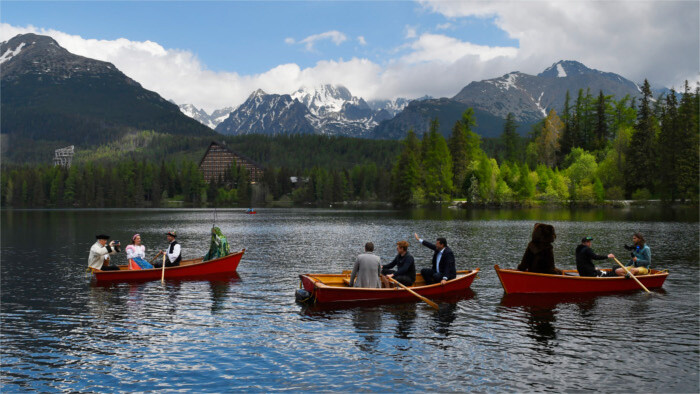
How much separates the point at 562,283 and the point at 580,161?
117 metres

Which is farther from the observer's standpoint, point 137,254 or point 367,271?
point 137,254

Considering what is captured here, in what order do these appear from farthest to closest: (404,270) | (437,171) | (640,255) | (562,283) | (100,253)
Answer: (437,171)
(100,253)
(640,255)
(562,283)
(404,270)

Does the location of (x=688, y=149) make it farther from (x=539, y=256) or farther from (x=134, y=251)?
(x=134, y=251)

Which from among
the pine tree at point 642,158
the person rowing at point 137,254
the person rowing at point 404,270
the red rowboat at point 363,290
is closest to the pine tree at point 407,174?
the pine tree at point 642,158

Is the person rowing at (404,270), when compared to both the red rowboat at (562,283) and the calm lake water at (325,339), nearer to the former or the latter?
the calm lake water at (325,339)

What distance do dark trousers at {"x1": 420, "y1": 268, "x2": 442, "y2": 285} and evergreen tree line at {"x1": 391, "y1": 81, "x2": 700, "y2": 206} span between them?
11024cm

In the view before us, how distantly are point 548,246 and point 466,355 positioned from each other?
11132 millimetres

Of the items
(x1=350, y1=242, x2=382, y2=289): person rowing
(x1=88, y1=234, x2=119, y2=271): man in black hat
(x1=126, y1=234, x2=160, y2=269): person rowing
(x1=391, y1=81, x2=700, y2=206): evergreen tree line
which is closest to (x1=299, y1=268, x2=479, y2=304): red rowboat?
(x1=350, y1=242, x2=382, y2=289): person rowing

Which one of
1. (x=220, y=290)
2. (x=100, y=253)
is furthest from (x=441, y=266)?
(x=100, y=253)

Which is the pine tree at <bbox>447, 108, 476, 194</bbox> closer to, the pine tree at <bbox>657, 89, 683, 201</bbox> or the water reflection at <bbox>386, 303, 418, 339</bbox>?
the pine tree at <bbox>657, 89, 683, 201</bbox>

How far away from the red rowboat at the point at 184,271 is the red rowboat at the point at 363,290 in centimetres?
970

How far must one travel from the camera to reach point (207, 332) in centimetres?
1948

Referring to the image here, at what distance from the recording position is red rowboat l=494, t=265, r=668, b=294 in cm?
2545

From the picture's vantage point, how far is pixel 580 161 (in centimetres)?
13138
